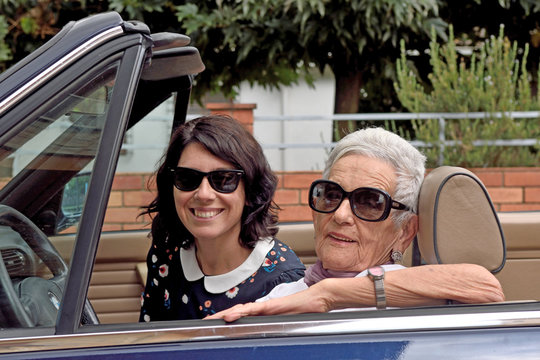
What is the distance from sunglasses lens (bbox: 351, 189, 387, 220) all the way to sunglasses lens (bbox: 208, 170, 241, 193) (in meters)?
0.40

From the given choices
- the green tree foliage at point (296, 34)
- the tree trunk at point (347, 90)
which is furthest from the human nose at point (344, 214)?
the tree trunk at point (347, 90)

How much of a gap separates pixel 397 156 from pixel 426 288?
477 mm

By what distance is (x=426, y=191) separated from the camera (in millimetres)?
1687

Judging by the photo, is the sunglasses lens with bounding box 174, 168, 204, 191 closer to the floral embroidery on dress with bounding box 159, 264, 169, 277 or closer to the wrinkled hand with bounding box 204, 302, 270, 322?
the floral embroidery on dress with bounding box 159, 264, 169, 277

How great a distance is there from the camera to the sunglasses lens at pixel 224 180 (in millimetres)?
1937

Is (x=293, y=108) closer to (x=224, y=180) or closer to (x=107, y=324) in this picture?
(x=224, y=180)

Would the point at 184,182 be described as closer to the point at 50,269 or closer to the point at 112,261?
the point at 50,269

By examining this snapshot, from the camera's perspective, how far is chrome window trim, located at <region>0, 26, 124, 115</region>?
128cm

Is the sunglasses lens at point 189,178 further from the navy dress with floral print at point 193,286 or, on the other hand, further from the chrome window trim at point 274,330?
the chrome window trim at point 274,330

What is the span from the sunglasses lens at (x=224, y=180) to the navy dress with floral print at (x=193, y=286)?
322 millimetres

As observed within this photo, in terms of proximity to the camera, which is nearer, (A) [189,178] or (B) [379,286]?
(B) [379,286]

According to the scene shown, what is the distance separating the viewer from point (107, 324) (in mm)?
1345

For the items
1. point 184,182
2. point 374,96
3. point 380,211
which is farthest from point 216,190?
point 374,96

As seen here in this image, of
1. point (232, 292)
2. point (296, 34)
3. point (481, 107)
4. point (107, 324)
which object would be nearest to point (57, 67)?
point (107, 324)
